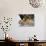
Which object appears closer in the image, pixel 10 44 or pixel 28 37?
pixel 10 44

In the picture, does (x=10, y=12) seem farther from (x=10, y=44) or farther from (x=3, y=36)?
(x=10, y=44)

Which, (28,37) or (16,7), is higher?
(16,7)

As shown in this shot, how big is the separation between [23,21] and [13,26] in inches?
11.1

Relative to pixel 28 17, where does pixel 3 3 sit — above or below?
above

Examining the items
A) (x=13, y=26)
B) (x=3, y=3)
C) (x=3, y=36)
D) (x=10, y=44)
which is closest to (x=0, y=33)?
(x=3, y=36)

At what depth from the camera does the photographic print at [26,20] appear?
3189 mm

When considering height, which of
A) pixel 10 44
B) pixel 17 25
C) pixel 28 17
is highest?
pixel 28 17

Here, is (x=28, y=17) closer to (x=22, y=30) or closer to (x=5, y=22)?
(x=22, y=30)

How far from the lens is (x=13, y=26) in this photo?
10.4ft

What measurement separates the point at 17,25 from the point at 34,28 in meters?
0.43

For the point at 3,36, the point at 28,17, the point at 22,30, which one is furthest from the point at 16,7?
the point at 3,36

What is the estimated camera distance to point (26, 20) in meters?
3.21

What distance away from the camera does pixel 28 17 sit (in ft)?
10.5

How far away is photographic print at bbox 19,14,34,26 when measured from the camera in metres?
3.19
